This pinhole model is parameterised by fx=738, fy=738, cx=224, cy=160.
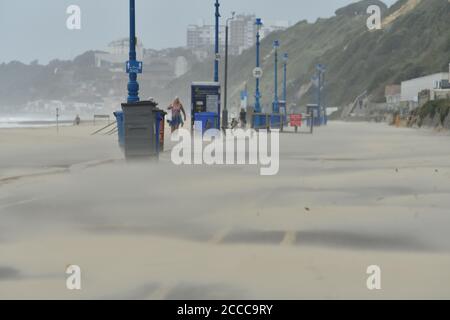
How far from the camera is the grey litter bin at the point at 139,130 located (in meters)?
15.4

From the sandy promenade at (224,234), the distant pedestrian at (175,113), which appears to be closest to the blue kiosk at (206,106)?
the distant pedestrian at (175,113)

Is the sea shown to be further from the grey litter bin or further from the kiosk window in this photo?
the grey litter bin

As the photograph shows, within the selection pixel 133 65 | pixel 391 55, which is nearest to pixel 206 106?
pixel 133 65

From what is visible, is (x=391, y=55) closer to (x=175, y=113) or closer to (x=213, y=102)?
(x=213, y=102)

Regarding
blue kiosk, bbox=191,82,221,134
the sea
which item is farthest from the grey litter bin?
the sea

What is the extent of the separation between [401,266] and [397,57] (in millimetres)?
139753

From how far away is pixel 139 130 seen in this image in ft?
50.7

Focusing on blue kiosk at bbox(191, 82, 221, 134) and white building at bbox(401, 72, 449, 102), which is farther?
white building at bbox(401, 72, 449, 102)

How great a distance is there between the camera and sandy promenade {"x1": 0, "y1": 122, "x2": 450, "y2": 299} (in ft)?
16.6

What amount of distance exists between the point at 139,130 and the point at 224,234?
344 inches

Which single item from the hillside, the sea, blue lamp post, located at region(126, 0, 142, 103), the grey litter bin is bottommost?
the sea

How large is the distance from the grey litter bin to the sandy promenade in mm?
2351
